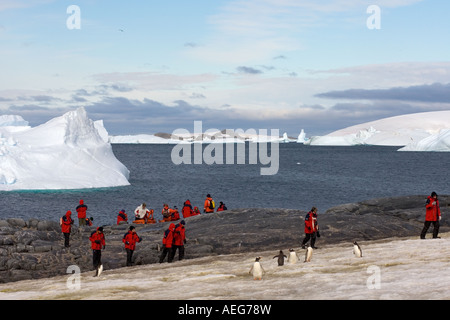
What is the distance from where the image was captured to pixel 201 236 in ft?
83.6

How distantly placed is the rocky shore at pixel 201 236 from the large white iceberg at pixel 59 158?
94.0 ft

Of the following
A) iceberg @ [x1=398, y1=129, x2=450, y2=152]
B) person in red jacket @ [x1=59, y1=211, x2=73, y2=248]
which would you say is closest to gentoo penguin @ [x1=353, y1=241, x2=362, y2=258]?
person in red jacket @ [x1=59, y1=211, x2=73, y2=248]

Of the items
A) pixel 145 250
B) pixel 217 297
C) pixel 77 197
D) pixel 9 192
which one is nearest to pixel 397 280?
pixel 217 297

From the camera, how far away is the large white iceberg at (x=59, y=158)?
5744 cm

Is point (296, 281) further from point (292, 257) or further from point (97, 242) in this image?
point (97, 242)

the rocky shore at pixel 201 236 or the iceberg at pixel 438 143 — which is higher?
the iceberg at pixel 438 143

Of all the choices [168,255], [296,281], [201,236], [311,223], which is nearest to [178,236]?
[168,255]

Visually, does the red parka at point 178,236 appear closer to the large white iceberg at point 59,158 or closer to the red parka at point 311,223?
the red parka at point 311,223

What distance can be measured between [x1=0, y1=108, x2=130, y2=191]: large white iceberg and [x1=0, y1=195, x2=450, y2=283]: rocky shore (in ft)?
94.0

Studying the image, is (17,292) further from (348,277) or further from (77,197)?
(77,197)

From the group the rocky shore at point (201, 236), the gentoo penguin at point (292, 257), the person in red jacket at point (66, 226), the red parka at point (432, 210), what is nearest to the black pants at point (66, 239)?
the person in red jacket at point (66, 226)

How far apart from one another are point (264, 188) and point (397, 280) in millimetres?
59575

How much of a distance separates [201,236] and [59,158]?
3877 cm
